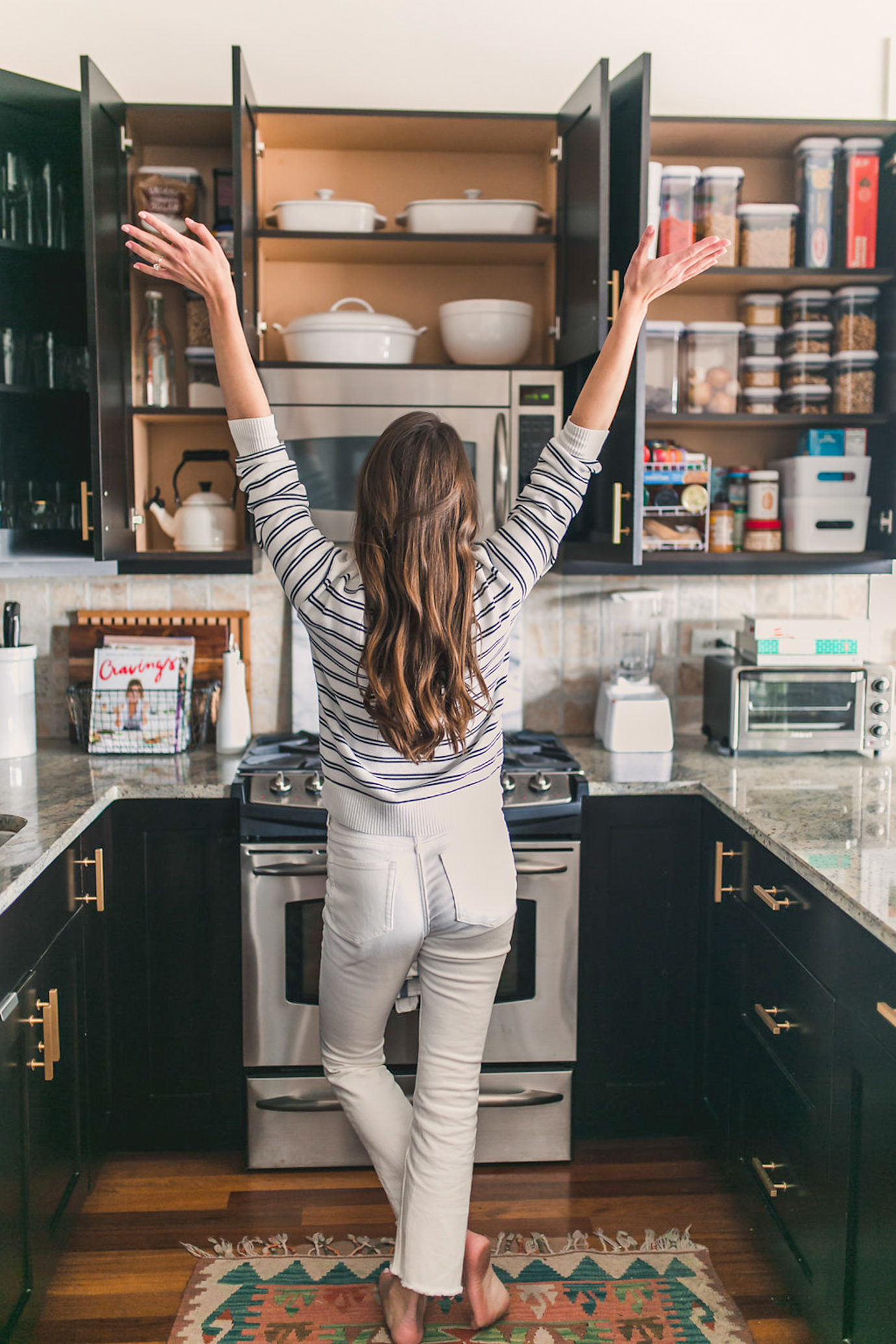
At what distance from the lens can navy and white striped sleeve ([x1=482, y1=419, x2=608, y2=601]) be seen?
1619 millimetres

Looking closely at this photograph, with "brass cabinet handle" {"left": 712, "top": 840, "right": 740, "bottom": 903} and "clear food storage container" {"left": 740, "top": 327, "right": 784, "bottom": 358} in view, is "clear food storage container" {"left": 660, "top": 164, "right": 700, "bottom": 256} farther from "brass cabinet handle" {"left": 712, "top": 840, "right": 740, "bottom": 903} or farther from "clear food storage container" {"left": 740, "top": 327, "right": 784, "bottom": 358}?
"brass cabinet handle" {"left": 712, "top": 840, "right": 740, "bottom": 903}

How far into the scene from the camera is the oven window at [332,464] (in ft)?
8.73

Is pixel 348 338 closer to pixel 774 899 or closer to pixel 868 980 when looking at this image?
pixel 774 899

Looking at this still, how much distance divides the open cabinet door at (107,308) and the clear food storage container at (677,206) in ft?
4.31

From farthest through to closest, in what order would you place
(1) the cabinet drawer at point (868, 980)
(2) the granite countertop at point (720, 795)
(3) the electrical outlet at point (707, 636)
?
1. (3) the electrical outlet at point (707, 636)
2. (2) the granite countertop at point (720, 795)
3. (1) the cabinet drawer at point (868, 980)

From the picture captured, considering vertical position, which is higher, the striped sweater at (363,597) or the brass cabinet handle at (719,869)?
the striped sweater at (363,597)

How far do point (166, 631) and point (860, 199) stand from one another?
2.09m

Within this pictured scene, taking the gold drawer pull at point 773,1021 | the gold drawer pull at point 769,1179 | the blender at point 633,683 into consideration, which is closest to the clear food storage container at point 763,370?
the blender at point 633,683

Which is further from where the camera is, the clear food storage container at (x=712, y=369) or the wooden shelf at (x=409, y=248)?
the clear food storage container at (x=712, y=369)

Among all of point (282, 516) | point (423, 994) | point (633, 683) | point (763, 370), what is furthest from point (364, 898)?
point (763, 370)

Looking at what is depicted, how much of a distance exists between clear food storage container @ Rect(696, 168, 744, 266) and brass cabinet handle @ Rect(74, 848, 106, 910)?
2.03 meters

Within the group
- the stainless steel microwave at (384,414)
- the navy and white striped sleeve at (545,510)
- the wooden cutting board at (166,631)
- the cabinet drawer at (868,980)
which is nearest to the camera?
the cabinet drawer at (868,980)

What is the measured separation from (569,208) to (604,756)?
4.46 feet

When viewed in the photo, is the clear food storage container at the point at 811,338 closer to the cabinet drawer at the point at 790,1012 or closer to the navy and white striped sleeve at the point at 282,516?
the cabinet drawer at the point at 790,1012
